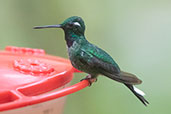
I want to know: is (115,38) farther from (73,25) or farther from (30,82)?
(30,82)

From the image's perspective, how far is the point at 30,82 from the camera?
123 centimetres

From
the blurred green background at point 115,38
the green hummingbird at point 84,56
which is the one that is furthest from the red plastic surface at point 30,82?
the blurred green background at point 115,38

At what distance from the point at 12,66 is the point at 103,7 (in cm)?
149

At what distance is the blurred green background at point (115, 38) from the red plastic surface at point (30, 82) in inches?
36.1

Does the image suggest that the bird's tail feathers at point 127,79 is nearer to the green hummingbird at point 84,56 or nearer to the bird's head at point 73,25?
the green hummingbird at point 84,56

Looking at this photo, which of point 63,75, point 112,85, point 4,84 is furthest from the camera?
point 112,85

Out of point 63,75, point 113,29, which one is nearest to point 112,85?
point 113,29

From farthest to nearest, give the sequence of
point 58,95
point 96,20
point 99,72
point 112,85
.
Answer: point 96,20
point 112,85
point 99,72
point 58,95

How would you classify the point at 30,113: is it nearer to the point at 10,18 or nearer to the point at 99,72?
the point at 99,72

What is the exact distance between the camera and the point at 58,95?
41.0 inches

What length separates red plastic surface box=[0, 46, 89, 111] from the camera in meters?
1.00

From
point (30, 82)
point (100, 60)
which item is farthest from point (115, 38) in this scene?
point (30, 82)

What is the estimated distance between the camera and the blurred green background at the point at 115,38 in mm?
2400

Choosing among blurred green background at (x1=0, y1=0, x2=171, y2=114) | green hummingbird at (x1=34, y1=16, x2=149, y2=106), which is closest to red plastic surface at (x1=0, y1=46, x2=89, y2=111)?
green hummingbird at (x1=34, y1=16, x2=149, y2=106)
